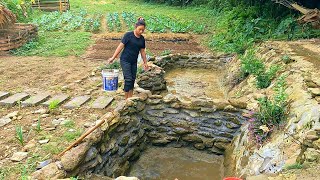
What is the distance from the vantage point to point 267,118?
501 cm

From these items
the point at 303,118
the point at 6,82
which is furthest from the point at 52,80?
the point at 303,118

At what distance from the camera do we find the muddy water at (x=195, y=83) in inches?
331

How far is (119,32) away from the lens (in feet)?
51.0

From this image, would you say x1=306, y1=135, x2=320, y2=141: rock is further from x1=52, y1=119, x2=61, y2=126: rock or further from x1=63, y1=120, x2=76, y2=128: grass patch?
x1=52, y1=119, x2=61, y2=126: rock

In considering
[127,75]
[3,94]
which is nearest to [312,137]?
[127,75]

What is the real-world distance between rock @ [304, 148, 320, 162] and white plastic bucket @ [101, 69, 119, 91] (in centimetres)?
369

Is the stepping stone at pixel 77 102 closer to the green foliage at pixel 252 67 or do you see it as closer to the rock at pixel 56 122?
the rock at pixel 56 122

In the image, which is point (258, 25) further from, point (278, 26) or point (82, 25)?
point (82, 25)

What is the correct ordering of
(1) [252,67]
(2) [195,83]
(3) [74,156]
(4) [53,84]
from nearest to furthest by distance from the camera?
1. (3) [74,156]
2. (4) [53,84]
3. (1) [252,67]
4. (2) [195,83]

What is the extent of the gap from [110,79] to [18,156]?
2575 mm

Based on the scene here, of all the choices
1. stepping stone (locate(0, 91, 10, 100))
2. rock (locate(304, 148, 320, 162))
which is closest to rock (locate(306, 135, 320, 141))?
rock (locate(304, 148, 320, 162))

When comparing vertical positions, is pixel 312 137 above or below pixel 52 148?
above

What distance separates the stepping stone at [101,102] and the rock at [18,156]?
173cm

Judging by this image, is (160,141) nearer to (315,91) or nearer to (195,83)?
(315,91)
